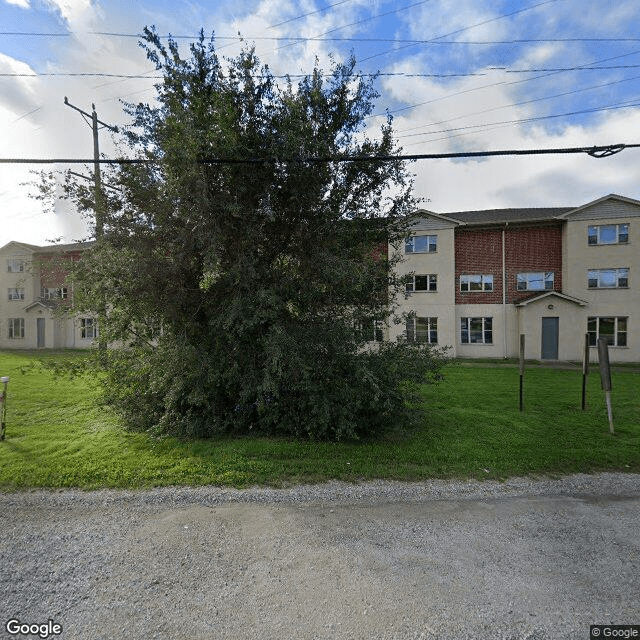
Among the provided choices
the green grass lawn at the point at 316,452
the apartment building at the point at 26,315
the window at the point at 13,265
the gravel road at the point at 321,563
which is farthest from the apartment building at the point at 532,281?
the window at the point at 13,265

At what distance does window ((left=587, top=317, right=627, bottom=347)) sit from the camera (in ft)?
67.2

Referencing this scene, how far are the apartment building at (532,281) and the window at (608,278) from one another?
5 cm

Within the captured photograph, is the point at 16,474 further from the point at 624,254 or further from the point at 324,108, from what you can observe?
the point at 624,254

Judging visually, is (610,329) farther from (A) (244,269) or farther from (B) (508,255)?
(A) (244,269)

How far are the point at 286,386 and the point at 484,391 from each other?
7.94 metres

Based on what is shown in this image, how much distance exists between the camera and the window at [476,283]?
22.4 m

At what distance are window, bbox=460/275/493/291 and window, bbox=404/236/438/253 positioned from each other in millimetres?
2755

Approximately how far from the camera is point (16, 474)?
4895 millimetres

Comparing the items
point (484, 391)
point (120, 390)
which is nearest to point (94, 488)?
point (120, 390)

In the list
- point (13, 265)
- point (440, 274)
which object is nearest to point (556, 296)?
point (440, 274)

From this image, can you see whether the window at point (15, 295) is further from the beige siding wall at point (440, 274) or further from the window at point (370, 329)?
the window at point (370, 329)

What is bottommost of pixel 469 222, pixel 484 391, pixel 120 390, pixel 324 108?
pixel 484 391

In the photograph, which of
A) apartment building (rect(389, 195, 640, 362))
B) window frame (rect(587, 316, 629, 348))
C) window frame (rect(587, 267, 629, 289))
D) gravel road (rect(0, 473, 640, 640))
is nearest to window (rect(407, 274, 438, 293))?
apartment building (rect(389, 195, 640, 362))

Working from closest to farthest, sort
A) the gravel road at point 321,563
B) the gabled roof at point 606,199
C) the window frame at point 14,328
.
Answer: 1. the gravel road at point 321,563
2. the gabled roof at point 606,199
3. the window frame at point 14,328
